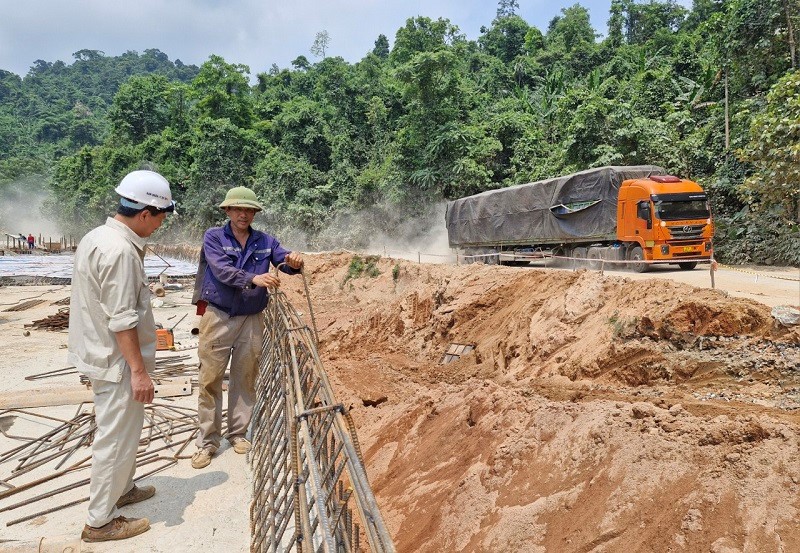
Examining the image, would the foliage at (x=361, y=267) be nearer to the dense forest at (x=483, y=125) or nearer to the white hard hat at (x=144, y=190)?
the dense forest at (x=483, y=125)

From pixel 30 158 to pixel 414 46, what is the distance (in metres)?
56.6

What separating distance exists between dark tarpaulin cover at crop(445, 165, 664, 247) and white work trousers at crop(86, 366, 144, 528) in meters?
12.0

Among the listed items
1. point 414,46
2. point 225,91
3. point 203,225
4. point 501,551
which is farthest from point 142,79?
point 501,551

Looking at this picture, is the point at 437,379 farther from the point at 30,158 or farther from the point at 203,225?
the point at 30,158

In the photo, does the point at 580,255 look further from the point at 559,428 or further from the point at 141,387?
the point at 141,387

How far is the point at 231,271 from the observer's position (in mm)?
3590

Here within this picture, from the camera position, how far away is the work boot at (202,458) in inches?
142

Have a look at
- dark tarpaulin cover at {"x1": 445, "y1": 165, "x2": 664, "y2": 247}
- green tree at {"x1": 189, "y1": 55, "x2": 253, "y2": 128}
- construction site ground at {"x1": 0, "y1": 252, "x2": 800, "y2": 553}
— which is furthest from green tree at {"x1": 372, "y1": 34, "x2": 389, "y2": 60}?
construction site ground at {"x1": 0, "y1": 252, "x2": 800, "y2": 553}

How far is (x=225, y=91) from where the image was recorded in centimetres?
4325

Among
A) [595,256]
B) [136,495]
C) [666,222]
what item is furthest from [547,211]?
[136,495]

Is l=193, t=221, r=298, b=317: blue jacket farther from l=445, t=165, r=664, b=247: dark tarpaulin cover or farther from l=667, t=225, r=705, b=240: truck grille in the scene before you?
l=445, t=165, r=664, b=247: dark tarpaulin cover

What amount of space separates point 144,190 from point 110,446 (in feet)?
4.40

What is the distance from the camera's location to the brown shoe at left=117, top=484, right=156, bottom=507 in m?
3.04

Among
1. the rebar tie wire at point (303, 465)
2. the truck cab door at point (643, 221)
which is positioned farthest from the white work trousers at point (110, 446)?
the truck cab door at point (643, 221)
